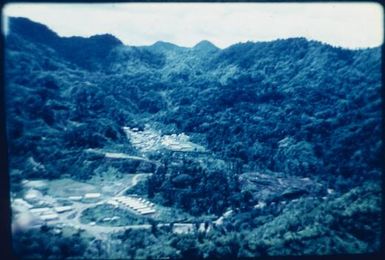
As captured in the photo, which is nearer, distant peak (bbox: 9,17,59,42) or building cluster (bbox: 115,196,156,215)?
distant peak (bbox: 9,17,59,42)

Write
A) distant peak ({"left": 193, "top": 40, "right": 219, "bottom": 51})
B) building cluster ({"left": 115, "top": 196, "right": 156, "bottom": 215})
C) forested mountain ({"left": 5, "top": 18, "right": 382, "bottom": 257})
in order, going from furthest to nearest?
distant peak ({"left": 193, "top": 40, "right": 219, "bottom": 51})
building cluster ({"left": 115, "top": 196, "right": 156, "bottom": 215})
forested mountain ({"left": 5, "top": 18, "right": 382, "bottom": 257})

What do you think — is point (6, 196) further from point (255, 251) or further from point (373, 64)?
point (373, 64)

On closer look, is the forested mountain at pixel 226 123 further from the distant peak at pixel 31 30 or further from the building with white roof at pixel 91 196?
the building with white roof at pixel 91 196

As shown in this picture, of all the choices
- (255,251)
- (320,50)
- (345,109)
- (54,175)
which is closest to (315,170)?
(345,109)

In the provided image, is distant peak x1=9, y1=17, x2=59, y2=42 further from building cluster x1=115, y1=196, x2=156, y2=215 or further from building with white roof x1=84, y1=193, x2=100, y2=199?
building cluster x1=115, y1=196, x2=156, y2=215

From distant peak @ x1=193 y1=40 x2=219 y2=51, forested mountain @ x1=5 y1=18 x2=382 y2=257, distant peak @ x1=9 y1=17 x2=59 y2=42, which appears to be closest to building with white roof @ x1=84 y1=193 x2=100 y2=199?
forested mountain @ x1=5 y1=18 x2=382 y2=257
